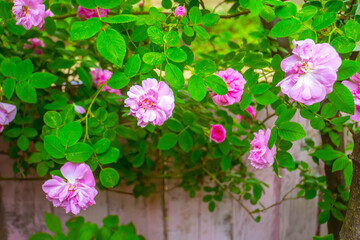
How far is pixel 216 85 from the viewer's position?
2.43ft

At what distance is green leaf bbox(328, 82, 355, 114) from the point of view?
647 millimetres

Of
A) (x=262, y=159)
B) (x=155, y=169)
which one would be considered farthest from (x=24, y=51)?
(x=262, y=159)

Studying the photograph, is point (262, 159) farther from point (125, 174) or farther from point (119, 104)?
point (125, 174)

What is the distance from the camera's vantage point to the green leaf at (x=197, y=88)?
721mm

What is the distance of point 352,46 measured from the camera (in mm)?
679

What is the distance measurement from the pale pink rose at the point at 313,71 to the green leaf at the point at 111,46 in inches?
12.1

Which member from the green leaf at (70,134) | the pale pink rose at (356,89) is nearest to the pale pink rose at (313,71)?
the pale pink rose at (356,89)

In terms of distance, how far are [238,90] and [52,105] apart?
1.78 ft

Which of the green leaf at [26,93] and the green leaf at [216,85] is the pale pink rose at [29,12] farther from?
the green leaf at [216,85]

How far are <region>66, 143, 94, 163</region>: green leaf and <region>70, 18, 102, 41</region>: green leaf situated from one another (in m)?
0.20

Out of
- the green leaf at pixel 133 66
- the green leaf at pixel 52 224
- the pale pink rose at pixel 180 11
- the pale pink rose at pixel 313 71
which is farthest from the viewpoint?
the green leaf at pixel 52 224

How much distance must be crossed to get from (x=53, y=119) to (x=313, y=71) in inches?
20.9

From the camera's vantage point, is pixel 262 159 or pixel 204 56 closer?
pixel 262 159

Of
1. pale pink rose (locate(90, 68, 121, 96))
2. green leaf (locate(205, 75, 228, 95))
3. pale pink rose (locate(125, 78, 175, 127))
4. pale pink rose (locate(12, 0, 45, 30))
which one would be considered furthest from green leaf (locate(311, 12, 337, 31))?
pale pink rose (locate(90, 68, 121, 96))
